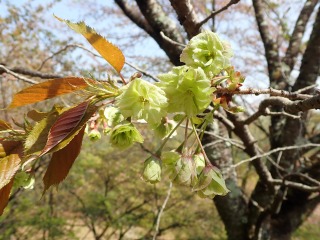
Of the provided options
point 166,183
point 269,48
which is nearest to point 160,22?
point 269,48

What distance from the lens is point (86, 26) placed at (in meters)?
0.57

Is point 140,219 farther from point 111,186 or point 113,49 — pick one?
point 113,49

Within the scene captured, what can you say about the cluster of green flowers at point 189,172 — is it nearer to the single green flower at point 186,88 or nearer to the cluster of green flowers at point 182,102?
the cluster of green flowers at point 182,102

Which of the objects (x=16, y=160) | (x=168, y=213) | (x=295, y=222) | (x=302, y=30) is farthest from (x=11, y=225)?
(x=16, y=160)

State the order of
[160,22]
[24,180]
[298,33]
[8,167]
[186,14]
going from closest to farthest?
[8,167] < [24,180] < [186,14] < [160,22] < [298,33]

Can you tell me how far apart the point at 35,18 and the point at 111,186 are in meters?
3.58

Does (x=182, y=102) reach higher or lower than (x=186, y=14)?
lower

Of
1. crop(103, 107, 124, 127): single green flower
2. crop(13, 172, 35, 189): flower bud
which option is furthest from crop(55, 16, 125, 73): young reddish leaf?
crop(13, 172, 35, 189): flower bud

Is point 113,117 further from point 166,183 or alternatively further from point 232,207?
point 166,183

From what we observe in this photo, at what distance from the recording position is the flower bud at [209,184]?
658 mm

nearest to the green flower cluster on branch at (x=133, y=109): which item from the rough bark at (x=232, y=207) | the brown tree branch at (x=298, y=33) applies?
the rough bark at (x=232, y=207)

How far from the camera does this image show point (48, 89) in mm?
630

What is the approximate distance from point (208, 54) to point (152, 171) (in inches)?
10.3

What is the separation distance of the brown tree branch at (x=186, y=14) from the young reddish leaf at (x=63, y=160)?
683 millimetres
